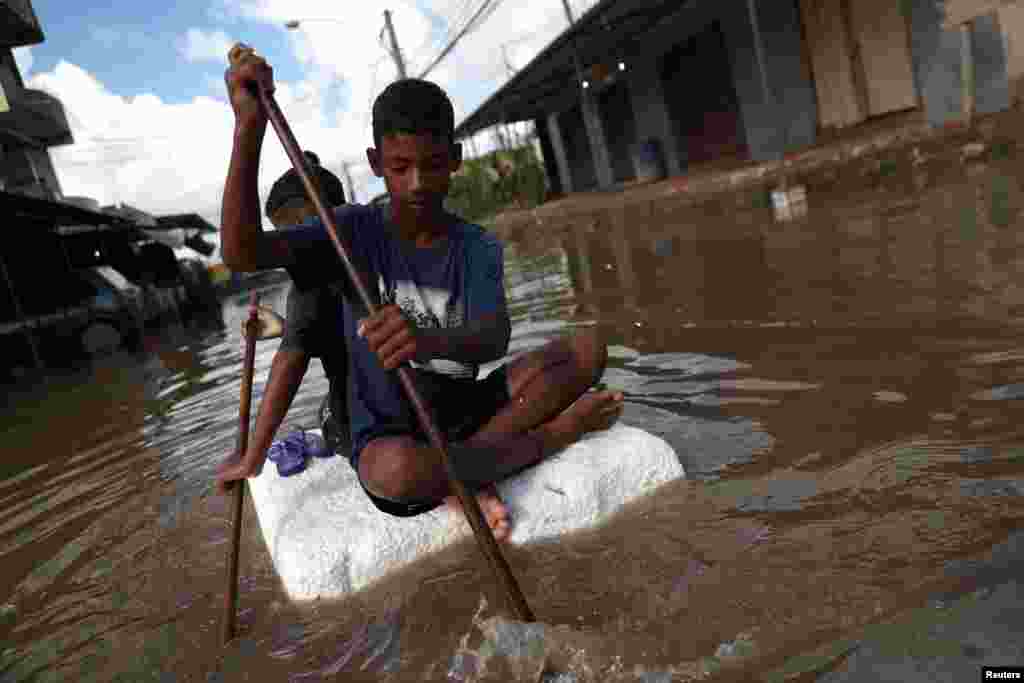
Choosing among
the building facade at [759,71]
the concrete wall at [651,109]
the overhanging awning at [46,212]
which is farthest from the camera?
the concrete wall at [651,109]

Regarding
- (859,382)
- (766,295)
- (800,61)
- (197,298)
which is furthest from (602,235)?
(197,298)

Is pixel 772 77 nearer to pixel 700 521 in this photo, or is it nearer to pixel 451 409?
pixel 451 409

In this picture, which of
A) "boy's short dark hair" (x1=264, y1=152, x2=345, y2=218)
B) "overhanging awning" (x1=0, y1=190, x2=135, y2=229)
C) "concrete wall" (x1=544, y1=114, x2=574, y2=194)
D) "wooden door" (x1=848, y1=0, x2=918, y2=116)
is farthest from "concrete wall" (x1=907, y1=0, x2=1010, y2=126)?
"concrete wall" (x1=544, y1=114, x2=574, y2=194)

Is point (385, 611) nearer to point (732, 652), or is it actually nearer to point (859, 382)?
point (732, 652)

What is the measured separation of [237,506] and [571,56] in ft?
45.9

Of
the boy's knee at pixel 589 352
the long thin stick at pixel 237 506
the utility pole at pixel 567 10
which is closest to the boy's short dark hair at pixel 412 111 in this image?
the long thin stick at pixel 237 506

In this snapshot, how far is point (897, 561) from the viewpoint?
153cm

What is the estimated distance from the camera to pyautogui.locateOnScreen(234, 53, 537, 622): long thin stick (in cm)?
153

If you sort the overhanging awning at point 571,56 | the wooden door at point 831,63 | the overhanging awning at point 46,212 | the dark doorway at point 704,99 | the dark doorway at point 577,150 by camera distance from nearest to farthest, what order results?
the overhanging awning at point 46,212, the wooden door at point 831,63, the overhanging awning at point 571,56, the dark doorway at point 704,99, the dark doorway at point 577,150

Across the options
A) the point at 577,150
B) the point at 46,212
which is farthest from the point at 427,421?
the point at 577,150

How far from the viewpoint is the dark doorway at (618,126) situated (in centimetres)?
1620

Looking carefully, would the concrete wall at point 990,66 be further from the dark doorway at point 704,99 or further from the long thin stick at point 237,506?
the long thin stick at point 237,506

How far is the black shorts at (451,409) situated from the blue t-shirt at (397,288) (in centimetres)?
3

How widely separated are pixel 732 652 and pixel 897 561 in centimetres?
46
